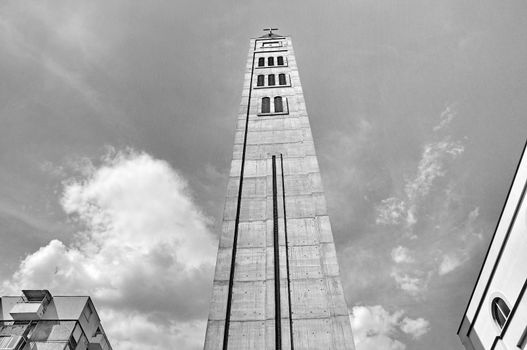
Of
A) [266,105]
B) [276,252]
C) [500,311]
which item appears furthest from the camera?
[266,105]

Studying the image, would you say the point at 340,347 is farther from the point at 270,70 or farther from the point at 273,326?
the point at 270,70

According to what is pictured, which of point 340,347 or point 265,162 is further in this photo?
point 265,162

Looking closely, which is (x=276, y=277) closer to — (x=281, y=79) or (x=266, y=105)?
(x=266, y=105)

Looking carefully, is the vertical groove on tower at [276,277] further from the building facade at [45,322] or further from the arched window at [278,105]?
the building facade at [45,322]

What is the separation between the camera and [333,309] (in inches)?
620

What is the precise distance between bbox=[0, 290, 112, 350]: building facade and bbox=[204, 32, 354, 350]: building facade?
1118cm

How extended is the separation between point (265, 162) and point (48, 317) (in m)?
17.4

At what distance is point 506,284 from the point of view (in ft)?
61.7

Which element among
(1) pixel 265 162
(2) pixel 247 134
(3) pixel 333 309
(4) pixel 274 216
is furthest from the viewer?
(2) pixel 247 134

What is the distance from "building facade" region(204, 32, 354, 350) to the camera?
1495 centimetres

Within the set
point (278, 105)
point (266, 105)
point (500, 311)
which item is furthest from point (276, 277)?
point (266, 105)

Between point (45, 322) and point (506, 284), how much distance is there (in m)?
27.8

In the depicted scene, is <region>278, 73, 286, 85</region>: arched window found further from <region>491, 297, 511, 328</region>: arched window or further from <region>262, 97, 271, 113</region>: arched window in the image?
<region>491, 297, 511, 328</region>: arched window

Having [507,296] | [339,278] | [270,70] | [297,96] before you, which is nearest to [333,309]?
[339,278]
